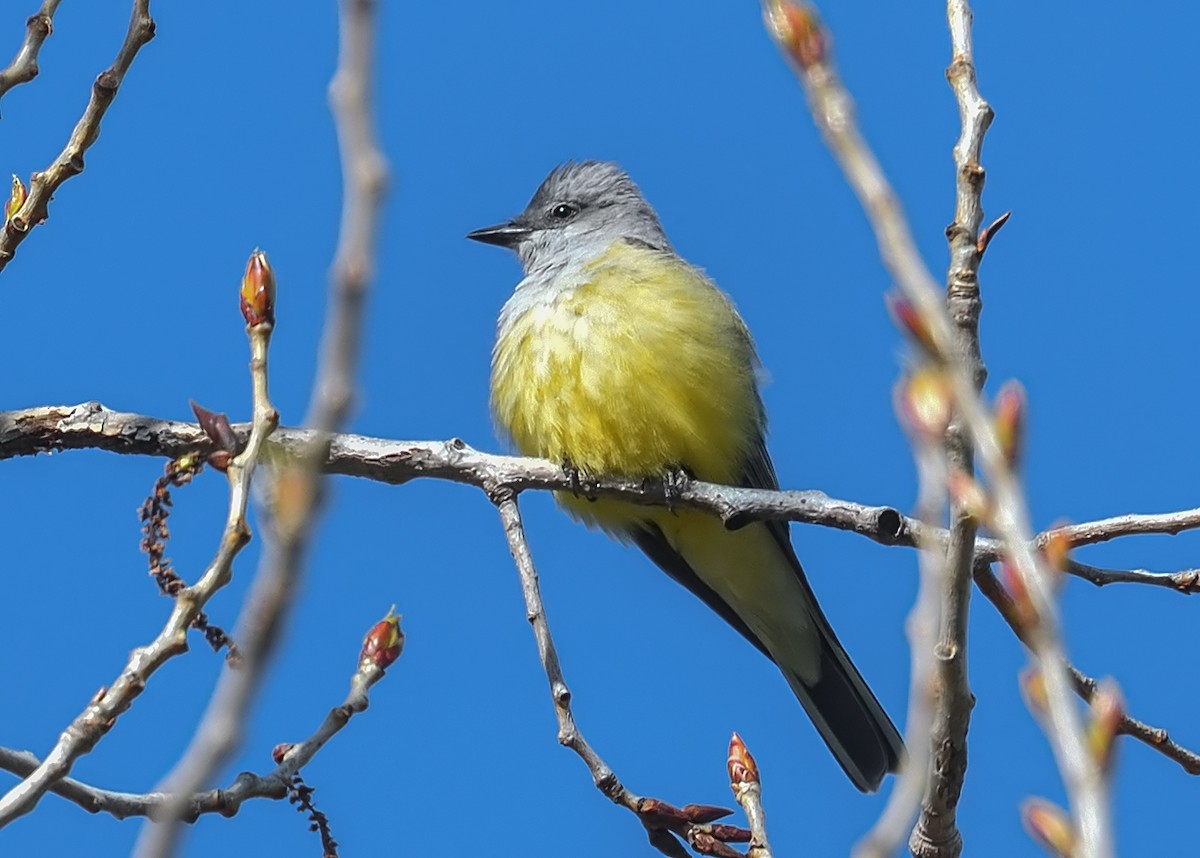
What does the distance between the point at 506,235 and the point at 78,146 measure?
4.78 meters

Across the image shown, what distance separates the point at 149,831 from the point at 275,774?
1437 millimetres

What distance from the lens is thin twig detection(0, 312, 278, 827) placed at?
2.39 m

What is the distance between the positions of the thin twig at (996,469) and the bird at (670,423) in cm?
444

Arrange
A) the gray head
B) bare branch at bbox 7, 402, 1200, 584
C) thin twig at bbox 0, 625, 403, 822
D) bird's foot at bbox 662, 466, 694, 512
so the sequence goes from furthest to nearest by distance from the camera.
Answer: the gray head, bird's foot at bbox 662, 466, 694, 512, bare branch at bbox 7, 402, 1200, 584, thin twig at bbox 0, 625, 403, 822

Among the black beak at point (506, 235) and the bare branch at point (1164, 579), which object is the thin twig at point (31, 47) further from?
the black beak at point (506, 235)

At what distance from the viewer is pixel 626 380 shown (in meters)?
6.71

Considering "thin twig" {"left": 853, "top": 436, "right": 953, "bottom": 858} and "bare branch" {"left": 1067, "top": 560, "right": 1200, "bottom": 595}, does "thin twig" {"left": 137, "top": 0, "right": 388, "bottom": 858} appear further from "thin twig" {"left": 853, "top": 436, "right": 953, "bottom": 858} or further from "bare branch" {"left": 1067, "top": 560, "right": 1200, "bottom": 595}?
"bare branch" {"left": 1067, "top": 560, "right": 1200, "bottom": 595}

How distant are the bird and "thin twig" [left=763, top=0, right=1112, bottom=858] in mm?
4443

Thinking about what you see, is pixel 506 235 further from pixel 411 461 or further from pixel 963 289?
pixel 963 289

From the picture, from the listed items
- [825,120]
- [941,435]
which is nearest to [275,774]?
[941,435]

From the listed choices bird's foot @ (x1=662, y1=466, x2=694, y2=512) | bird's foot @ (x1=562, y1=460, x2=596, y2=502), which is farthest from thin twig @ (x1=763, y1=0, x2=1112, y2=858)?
bird's foot @ (x1=562, y1=460, x2=596, y2=502)

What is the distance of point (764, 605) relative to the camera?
25.5ft

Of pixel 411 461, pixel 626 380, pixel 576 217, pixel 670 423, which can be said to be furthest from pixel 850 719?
pixel 576 217

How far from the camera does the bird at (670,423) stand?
6723mm
